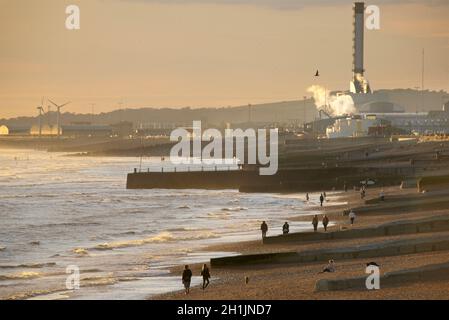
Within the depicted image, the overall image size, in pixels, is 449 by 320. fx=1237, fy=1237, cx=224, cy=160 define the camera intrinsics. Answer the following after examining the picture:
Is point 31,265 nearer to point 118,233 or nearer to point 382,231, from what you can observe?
point 382,231

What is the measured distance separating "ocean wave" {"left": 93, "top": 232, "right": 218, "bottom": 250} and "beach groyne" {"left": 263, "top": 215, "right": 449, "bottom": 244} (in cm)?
658

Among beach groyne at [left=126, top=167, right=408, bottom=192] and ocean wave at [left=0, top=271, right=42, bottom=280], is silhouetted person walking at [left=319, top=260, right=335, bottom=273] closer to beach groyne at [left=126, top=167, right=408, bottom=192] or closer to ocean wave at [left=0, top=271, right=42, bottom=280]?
ocean wave at [left=0, top=271, right=42, bottom=280]

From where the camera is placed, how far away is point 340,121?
197500 millimetres

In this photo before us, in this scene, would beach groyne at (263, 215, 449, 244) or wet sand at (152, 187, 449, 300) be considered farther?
beach groyne at (263, 215, 449, 244)

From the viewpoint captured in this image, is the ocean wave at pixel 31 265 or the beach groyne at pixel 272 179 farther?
the beach groyne at pixel 272 179

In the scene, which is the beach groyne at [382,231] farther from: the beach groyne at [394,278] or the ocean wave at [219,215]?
the ocean wave at [219,215]

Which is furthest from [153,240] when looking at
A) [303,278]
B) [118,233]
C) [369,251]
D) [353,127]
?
[353,127]

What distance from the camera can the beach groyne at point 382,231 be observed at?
4309cm

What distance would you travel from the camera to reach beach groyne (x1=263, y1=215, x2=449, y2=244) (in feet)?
141

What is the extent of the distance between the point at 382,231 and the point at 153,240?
11.6 metres

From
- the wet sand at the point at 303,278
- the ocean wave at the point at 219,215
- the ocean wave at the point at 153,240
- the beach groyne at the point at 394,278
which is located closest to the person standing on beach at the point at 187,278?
the wet sand at the point at 303,278

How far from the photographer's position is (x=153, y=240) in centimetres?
5178

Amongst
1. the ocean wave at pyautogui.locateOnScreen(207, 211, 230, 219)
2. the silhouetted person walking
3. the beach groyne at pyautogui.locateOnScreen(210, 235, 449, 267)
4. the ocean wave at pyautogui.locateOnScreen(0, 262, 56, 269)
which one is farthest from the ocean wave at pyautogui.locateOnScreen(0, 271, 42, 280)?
the ocean wave at pyautogui.locateOnScreen(207, 211, 230, 219)

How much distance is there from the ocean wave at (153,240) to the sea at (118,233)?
4cm
